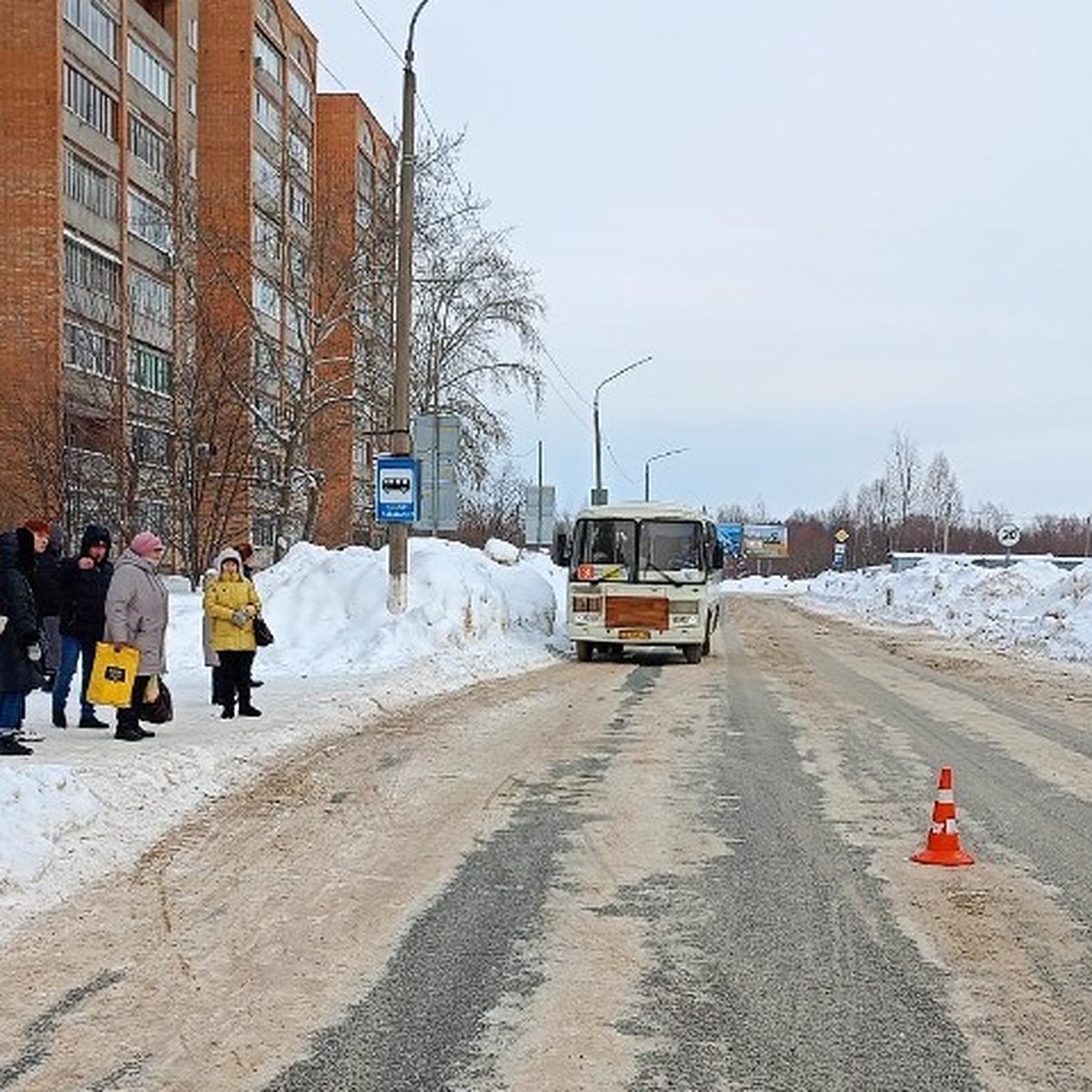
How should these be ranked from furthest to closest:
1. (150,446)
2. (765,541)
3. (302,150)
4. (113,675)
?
(765,541)
(302,150)
(150,446)
(113,675)

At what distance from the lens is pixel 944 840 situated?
318 inches

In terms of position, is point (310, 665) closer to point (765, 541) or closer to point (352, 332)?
point (352, 332)

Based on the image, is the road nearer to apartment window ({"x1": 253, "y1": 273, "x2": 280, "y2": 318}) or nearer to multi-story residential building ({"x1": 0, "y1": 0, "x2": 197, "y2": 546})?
multi-story residential building ({"x1": 0, "y1": 0, "x2": 197, "y2": 546})

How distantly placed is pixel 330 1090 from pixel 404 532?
1781cm

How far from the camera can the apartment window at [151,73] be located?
5472 centimetres

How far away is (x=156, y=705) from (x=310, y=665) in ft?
24.8

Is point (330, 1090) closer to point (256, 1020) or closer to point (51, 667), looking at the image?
point (256, 1020)

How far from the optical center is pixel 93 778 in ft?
31.8

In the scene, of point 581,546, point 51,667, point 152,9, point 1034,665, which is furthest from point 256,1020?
point 152,9

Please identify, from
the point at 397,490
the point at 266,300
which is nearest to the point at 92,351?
the point at 266,300

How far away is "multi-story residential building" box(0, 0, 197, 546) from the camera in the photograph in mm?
33781

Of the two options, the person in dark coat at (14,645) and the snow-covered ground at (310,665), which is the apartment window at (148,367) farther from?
the person in dark coat at (14,645)

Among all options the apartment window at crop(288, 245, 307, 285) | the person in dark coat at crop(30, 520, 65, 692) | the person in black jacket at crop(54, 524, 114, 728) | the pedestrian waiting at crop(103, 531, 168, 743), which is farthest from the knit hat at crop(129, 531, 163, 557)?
the apartment window at crop(288, 245, 307, 285)

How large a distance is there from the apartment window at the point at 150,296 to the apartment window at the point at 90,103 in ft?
17.0
